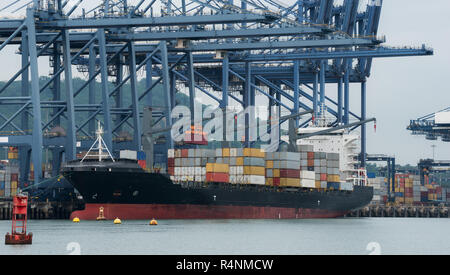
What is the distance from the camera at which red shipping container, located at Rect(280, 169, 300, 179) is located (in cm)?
6775

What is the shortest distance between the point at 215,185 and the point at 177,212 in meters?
3.48

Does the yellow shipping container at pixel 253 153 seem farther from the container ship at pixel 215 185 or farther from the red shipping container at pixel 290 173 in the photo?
the red shipping container at pixel 290 173

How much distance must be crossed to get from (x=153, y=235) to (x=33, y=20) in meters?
23.2

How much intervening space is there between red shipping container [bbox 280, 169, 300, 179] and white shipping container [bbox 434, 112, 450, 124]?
102 ft

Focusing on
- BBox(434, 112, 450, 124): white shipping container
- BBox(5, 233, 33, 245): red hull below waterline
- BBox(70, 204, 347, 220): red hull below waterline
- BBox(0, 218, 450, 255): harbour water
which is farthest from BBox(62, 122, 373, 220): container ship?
BBox(434, 112, 450, 124): white shipping container

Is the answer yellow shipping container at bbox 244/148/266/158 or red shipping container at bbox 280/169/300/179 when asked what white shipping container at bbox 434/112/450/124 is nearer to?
red shipping container at bbox 280/169/300/179

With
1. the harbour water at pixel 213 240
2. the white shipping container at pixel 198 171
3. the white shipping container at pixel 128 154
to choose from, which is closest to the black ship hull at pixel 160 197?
the white shipping container at pixel 198 171

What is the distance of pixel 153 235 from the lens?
4388 cm

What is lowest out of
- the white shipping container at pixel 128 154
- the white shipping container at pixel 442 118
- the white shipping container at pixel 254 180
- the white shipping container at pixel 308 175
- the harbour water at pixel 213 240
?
the harbour water at pixel 213 240

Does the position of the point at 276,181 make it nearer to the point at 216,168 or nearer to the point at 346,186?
the point at 216,168

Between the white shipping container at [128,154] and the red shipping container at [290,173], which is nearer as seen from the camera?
the white shipping container at [128,154]

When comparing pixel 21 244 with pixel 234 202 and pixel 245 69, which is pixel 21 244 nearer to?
pixel 234 202

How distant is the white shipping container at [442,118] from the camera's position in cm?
9488
